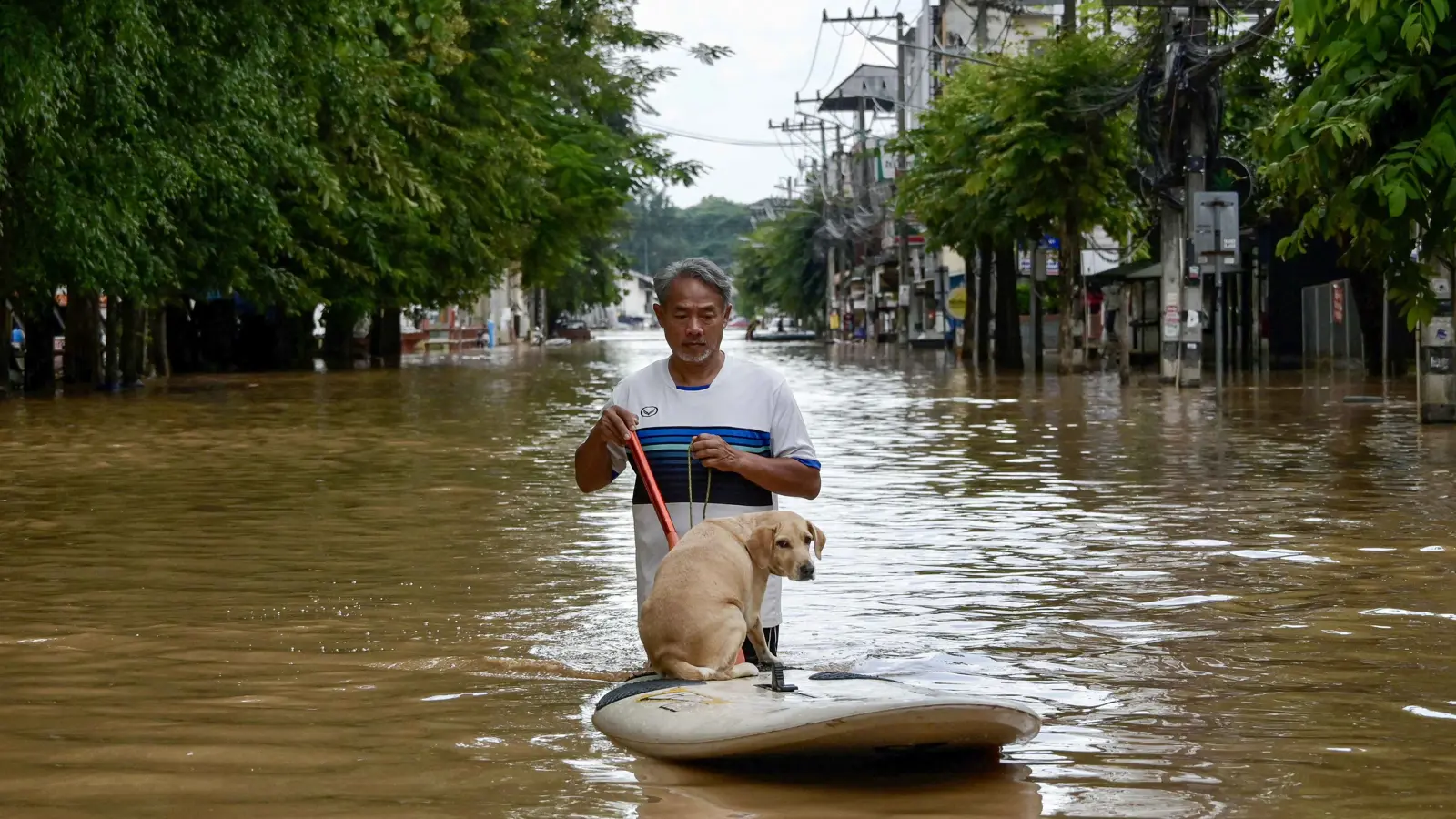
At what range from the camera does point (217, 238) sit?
34875 millimetres

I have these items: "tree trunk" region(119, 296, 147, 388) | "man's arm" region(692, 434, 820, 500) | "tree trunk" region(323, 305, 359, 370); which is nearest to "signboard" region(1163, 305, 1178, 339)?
"tree trunk" region(119, 296, 147, 388)

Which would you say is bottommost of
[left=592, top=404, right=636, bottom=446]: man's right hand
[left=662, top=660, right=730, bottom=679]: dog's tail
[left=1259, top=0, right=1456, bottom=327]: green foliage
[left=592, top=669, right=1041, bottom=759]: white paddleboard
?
[left=592, top=669, right=1041, bottom=759]: white paddleboard

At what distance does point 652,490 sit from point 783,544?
0.48 metres

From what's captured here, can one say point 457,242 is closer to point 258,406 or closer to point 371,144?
point 371,144

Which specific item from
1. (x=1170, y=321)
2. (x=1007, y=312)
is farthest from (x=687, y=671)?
(x=1007, y=312)

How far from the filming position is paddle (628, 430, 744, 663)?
258 inches

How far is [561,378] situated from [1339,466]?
28407 mm

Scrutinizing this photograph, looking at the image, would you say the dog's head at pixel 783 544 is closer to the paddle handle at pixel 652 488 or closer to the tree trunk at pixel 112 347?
the paddle handle at pixel 652 488

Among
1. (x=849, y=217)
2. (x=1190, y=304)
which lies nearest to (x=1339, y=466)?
(x=1190, y=304)

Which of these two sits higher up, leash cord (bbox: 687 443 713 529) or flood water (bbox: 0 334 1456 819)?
leash cord (bbox: 687 443 713 529)

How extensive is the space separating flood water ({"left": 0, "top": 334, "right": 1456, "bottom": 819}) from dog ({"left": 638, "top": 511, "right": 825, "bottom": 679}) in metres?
0.43

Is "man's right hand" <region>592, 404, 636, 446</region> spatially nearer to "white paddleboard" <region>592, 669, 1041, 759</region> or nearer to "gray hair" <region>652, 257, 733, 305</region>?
"gray hair" <region>652, 257, 733, 305</region>

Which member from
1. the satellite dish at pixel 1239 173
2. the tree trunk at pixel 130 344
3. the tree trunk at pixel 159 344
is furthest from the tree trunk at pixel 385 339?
the satellite dish at pixel 1239 173

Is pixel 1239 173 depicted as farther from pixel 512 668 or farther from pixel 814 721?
pixel 814 721
